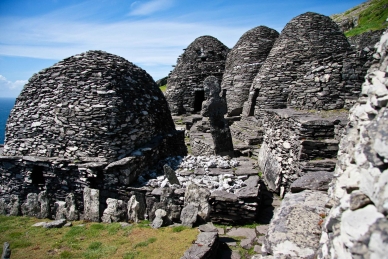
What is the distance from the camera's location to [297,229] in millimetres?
2834

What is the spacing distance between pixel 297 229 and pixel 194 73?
16.6m

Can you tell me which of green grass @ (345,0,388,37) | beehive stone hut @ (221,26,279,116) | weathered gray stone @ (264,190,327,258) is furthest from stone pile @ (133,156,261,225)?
green grass @ (345,0,388,37)

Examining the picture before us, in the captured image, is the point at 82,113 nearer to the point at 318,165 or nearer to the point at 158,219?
the point at 158,219

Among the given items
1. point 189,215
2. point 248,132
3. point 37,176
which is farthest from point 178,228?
point 248,132

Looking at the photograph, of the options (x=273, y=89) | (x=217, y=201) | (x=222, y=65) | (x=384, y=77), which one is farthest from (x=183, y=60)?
(x=384, y=77)

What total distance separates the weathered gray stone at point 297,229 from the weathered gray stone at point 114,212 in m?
3.80

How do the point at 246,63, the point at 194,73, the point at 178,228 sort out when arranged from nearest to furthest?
the point at 178,228 < the point at 246,63 < the point at 194,73

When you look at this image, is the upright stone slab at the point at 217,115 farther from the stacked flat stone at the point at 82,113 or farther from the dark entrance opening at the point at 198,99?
the dark entrance opening at the point at 198,99

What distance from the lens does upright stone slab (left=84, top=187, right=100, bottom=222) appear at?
6035 mm

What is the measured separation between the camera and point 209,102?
362 inches

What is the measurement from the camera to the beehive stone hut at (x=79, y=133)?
6.70 meters

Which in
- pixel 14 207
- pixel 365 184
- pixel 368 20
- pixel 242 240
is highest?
pixel 368 20

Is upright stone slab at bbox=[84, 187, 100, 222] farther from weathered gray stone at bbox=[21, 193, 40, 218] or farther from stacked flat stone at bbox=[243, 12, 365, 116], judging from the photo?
stacked flat stone at bbox=[243, 12, 365, 116]

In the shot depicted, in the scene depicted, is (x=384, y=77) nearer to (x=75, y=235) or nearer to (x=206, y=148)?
(x=75, y=235)
